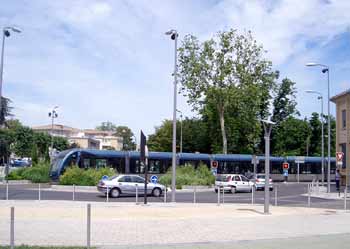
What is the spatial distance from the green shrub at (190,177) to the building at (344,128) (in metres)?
13.4

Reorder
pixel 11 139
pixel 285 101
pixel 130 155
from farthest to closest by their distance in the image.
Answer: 1. pixel 11 139
2. pixel 285 101
3. pixel 130 155

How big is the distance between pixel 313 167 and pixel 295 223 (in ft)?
153

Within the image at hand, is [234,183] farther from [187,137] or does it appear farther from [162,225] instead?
[187,137]

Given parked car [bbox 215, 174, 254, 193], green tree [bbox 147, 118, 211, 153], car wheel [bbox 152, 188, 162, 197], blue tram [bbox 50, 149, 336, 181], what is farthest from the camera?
green tree [bbox 147, 118, 211, 153]

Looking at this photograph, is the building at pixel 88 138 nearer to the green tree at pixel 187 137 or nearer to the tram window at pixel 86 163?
the green tree at pixel 187 137

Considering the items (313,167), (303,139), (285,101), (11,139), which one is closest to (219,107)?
(313,167)

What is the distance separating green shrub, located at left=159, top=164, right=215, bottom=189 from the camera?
40938mm

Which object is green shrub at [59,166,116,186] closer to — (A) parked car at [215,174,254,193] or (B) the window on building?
(A) parked car at [215,174,254,193]

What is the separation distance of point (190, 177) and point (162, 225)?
2581 centimetres

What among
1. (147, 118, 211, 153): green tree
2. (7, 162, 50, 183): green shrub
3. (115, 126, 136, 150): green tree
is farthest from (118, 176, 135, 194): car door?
(115, 126, 136, 150): green tree

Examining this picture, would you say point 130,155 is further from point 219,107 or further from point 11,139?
point 11,139

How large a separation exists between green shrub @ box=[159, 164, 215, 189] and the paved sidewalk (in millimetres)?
17210

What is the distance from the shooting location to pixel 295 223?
1805cm

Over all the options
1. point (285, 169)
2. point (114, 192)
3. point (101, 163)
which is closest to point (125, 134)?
point (285, 169)
